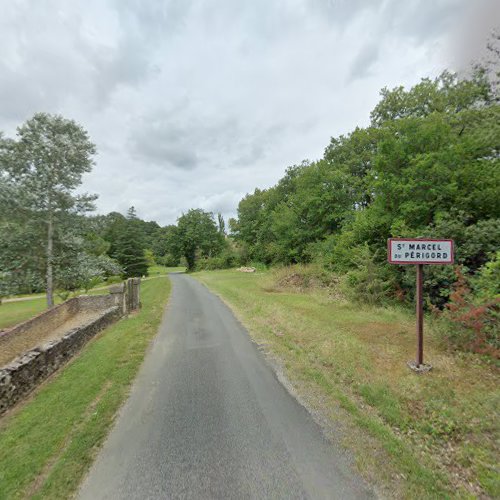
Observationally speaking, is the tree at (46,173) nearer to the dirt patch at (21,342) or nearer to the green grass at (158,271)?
the dirt patch at (21,342)

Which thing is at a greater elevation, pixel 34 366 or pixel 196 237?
pixel 196 237

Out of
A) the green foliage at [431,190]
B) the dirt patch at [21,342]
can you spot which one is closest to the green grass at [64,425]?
the dirt patch at [21,342]

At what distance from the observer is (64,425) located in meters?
3.75

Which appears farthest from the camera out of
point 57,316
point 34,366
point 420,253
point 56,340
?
point 57,316

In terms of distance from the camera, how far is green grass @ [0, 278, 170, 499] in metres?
2.83

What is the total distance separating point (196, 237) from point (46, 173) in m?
45.3

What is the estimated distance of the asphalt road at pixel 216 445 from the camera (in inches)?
104

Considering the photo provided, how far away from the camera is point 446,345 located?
5.82 metres

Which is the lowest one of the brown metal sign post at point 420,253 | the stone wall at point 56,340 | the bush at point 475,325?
the stone wall at point 56,340

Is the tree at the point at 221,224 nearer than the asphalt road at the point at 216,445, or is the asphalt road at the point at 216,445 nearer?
the asphalt road at the point at 216,445

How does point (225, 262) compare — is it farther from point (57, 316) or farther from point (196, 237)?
point (57, 316)

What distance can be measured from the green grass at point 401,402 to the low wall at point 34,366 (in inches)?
199

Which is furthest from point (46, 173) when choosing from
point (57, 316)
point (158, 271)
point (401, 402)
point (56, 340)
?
point (158, 271)

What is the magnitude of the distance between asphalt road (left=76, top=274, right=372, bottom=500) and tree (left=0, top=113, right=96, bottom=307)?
1194 cm
